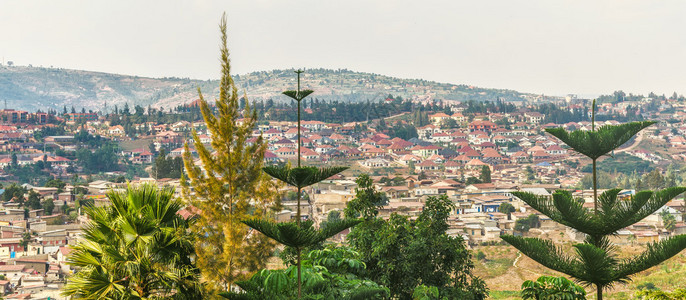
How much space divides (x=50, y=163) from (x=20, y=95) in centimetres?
9880

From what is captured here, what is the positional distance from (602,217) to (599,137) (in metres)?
0.47

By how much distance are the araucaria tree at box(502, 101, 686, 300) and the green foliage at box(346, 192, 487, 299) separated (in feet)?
5.91

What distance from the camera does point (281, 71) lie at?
428 ft


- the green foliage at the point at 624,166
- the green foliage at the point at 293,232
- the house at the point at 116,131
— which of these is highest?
the green foliage at the point at 293,232

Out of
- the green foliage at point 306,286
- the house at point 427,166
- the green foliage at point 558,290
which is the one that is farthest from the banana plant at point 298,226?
the house at point 427,166

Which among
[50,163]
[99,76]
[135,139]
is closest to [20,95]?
[99,76]

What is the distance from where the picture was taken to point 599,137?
3693mm

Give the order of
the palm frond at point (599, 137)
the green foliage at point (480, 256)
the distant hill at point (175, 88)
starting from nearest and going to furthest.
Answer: the palm frond at point (599, 137) → the green foliage at point (480, 256) → the distant hill at point (175, 88)

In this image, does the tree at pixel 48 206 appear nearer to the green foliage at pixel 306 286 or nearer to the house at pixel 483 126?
the green foliage at pixel 306 286

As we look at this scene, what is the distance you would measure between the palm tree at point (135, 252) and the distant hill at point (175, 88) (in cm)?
11033

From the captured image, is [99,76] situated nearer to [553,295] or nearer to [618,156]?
[618,156]

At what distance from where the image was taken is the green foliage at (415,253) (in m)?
5.62

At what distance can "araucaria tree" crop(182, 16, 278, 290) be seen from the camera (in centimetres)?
500

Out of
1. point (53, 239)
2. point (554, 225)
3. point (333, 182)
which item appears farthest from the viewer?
point (333, 182)
